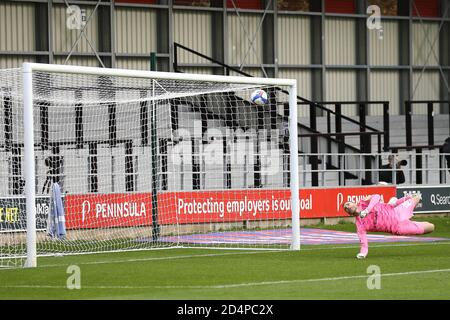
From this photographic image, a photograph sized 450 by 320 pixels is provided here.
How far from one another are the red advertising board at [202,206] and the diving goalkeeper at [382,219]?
24.4 feet

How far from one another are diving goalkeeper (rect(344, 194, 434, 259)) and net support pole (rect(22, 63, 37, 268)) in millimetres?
4830

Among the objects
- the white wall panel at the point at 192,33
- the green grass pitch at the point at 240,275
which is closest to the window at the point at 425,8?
the white wall panel at the point at 192,33

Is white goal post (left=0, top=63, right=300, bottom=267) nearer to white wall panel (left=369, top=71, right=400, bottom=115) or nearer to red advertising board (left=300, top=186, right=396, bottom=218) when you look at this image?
red advertising board (left=300, top=186, right=396, bottom=218)

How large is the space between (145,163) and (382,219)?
358 inches

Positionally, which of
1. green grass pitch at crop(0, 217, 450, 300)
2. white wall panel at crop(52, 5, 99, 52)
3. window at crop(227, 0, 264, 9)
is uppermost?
window at crop(227, 0, 264, 9)

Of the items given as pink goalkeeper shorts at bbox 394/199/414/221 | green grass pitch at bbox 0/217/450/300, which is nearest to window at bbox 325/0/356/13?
green grass pitch at bbox 0/217/450/300

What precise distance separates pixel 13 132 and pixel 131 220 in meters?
3.39

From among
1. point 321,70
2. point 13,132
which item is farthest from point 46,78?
point 321,70

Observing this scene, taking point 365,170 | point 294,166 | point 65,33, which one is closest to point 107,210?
point 294,166

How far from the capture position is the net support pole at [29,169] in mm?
19109

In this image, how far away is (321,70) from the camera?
4175 cm

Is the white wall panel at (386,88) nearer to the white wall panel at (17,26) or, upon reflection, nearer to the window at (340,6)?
the window at (340,6)

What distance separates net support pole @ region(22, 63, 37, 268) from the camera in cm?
1911
